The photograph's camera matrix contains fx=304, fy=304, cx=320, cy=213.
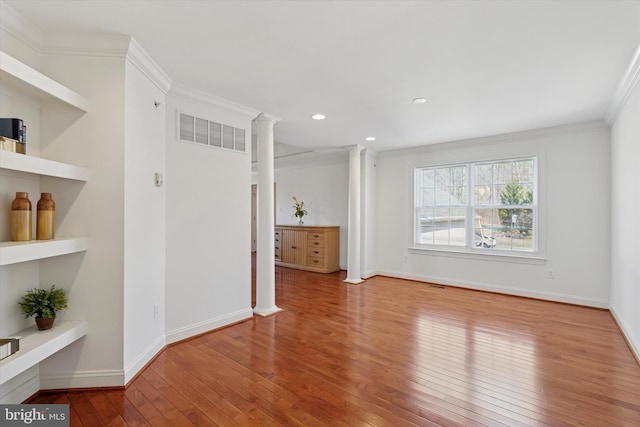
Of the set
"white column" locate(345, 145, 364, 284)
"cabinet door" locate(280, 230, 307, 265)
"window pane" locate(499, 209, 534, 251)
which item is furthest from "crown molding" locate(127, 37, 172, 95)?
"window pane" locate(499, 209, 534, 251)

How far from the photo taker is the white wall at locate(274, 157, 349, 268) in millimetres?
6492

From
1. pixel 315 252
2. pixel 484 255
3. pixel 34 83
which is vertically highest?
pixel 34 83

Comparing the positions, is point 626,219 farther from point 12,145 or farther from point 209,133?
point 12,145

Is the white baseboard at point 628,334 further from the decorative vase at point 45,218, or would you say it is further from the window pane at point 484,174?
the decorative vase at point 45,218

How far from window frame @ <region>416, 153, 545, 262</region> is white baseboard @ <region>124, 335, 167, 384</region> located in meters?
4.32

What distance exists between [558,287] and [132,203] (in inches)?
208

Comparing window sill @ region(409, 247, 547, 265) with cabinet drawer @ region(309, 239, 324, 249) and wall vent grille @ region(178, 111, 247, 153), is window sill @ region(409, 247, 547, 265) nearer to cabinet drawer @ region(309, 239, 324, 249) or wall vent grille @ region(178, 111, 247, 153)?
cabinet drawer @ region(309, 239, 324, 249)

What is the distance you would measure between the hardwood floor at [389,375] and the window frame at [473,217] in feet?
3.48

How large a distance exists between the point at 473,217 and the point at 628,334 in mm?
2432

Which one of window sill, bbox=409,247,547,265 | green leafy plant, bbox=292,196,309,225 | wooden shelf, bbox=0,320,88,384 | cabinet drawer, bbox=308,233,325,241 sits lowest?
wooden shelf, bbox=0,320,88,384

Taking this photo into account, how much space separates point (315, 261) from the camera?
6375 mm

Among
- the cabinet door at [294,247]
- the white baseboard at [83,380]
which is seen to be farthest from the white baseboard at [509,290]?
the white baseboard at [83,380]

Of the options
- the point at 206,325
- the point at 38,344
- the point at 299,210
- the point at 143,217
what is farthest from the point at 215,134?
the point at 299,210

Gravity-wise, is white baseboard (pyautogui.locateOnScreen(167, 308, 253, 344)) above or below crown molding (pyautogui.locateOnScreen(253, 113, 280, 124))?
below
